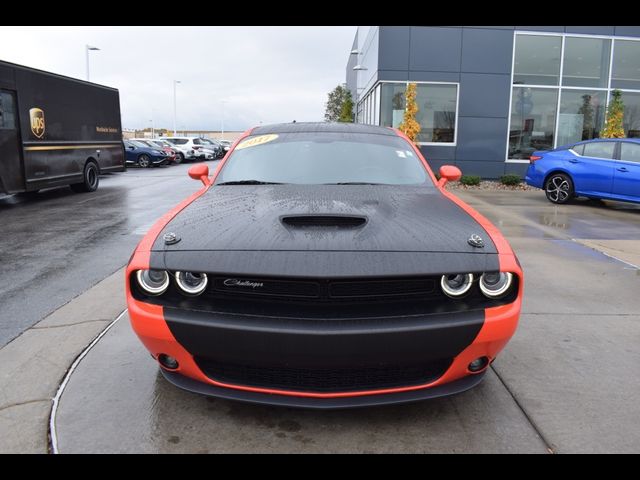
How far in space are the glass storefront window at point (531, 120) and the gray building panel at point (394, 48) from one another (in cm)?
400

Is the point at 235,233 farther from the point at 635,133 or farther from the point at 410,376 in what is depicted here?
the point at 635,133

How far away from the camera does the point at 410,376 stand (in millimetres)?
2459

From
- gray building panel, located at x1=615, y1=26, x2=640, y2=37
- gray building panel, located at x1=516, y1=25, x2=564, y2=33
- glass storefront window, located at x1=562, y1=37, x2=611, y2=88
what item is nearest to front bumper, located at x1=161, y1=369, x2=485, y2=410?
gray building panel, located at x1=516, y1=25, x2=564, y2=33

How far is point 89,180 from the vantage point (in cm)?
1450

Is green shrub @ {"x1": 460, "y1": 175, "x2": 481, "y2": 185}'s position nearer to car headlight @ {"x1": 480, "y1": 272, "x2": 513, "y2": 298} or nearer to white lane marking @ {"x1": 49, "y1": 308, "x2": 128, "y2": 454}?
white lane marking @ {"x1": 49, "y1": 308, "x2": 128, "y2": 454}

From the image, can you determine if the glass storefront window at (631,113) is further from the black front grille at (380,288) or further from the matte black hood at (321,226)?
the black front grille at (380,288)

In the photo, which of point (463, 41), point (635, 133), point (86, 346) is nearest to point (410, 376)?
point (86, 346)

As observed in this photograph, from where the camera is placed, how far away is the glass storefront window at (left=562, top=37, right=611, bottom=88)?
1777 cm

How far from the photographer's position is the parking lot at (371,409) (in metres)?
2.51

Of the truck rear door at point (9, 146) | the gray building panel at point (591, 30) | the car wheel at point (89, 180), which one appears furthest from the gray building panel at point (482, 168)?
the truck rear door at point (9, 146)

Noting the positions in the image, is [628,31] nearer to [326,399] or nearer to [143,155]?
[326,399]

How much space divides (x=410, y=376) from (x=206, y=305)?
3.35 ft

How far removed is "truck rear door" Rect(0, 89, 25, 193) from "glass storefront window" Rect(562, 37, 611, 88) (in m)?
16.7

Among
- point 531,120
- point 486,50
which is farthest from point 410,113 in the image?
point 531,120
